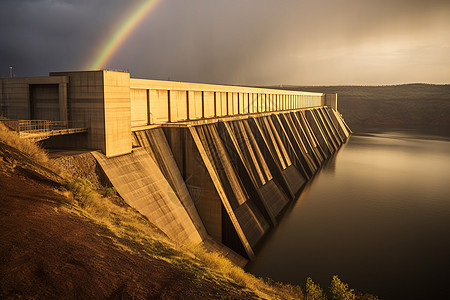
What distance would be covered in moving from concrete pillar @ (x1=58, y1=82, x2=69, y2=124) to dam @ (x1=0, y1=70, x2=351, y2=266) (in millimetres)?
44

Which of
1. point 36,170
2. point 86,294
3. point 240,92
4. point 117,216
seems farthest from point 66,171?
point 240,92

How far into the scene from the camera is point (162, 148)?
17.6 m

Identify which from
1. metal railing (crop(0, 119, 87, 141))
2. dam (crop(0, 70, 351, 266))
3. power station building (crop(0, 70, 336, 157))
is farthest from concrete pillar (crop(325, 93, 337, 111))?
metal railing (crop(0, 119, 87, 141))

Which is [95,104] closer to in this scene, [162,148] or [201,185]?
[162,148]

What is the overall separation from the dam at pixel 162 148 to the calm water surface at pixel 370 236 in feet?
6.39

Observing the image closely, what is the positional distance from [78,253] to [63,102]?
413 inches

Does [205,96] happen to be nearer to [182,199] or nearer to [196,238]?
[182,199]

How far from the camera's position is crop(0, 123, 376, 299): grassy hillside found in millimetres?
5508

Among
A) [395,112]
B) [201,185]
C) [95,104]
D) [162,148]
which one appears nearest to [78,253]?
[95,104]

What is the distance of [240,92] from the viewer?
3319 centimetres

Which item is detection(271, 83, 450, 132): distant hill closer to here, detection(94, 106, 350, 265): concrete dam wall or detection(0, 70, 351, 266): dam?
detection(94, 106, 350, 265): concrete dam wall

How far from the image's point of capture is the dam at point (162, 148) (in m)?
14.5

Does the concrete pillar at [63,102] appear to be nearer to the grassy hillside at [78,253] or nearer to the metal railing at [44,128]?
the metal railing at [44,128]

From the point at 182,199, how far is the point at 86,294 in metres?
11.1
